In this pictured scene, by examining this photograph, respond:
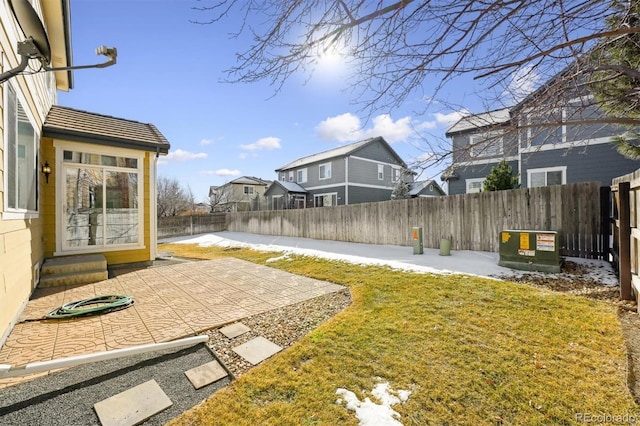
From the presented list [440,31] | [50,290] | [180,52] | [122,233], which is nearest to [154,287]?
[50,290]

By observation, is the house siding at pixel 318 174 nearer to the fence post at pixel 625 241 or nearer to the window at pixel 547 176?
the window at pixel 547 176

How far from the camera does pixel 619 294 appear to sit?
13.1 feet

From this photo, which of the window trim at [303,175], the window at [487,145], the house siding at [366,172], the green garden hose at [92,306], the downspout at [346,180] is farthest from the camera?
the window trim at [303,175]

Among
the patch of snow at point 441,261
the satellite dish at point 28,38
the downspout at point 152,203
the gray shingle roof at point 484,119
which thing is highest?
the satellite dish at point 28,38

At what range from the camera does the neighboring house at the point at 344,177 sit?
21422mm

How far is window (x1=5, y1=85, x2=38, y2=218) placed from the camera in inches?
125

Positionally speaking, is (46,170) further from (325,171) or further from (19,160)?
(325,171)

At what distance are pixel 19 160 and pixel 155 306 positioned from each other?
2782mm

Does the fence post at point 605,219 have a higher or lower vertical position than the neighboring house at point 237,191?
lower

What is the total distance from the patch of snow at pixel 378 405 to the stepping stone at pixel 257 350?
0.89 metres

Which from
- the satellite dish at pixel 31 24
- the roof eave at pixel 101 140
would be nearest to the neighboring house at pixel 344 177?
the roof eave at pixel 101 140

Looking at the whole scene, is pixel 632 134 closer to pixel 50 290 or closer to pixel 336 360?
pixel 336 360

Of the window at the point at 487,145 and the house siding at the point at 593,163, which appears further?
the house siding at the point at 593,163

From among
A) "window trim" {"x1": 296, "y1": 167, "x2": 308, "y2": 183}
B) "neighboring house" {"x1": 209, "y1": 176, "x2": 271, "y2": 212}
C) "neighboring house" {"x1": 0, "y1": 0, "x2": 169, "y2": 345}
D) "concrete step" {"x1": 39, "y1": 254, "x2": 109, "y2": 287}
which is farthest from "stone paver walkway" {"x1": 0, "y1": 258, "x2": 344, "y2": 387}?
"neighboring house" {"x1": 209, "y1": 176, "x2": 271, "y2": 212}
